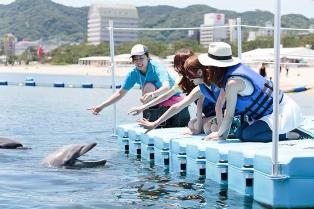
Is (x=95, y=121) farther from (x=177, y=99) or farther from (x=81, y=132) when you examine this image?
(x=177, y=99)

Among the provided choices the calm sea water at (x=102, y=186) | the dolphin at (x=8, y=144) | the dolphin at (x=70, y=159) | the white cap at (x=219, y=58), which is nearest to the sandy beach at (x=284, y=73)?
the dolphin at (x=8, y=144)

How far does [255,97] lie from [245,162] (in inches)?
37.8

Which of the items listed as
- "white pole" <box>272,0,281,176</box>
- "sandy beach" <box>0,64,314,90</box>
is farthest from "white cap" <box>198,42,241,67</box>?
Result: "sandy beach" <box>0,64,314,90</box>

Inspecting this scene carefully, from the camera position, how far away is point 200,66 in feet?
26.2

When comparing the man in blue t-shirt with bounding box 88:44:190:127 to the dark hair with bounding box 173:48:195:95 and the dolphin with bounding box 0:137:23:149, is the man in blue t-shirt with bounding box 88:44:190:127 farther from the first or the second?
the dolphin with bounding box 0:137:23:149

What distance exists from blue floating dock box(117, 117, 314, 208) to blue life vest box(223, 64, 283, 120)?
37 cm

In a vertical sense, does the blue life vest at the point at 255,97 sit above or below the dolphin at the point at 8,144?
above

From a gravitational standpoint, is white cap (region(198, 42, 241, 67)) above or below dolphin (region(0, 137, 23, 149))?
above

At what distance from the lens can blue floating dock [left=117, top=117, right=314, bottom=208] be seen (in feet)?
20.0

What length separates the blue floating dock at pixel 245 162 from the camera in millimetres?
6086

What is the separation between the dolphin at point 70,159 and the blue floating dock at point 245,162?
905mm

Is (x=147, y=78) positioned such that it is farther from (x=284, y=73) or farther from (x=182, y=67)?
(x=284, y=73)

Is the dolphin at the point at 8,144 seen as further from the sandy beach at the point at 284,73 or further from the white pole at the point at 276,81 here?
the sandy beach at the point at 284,73

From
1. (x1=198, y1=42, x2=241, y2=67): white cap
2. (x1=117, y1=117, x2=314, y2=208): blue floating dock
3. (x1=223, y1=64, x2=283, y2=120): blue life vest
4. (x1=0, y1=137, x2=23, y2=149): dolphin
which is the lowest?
(x1=0, y1=137, x2=23, y2=149): dolphin
